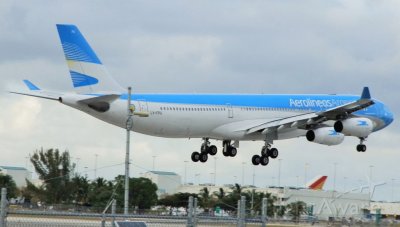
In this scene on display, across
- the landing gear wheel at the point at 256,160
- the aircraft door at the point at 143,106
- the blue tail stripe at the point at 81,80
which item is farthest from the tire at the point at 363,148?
the blue tail stripe at the point at 81,80

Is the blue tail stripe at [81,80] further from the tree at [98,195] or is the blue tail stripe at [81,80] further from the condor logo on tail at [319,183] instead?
the condor logo on tail at [319,183]

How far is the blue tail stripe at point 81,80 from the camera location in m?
63.1

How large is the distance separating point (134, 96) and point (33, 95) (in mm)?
7397

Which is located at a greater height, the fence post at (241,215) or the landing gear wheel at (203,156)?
the landing gear wheel at (203,156)

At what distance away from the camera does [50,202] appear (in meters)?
96.3

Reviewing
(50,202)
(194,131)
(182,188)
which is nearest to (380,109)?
(194,131)

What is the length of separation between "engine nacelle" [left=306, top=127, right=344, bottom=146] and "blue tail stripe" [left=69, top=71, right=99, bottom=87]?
17.4m

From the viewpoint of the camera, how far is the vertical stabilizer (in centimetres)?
6309

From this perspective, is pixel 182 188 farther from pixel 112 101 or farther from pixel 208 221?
pixel 208 221

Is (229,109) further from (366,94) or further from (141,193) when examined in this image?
(141,193)

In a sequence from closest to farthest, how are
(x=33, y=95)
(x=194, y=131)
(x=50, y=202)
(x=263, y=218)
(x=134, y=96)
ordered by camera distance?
(x=263, y=218) → (x=33, y=95) → (x=134, y=96) → (x=194, y=131) → (x=50, y=202)

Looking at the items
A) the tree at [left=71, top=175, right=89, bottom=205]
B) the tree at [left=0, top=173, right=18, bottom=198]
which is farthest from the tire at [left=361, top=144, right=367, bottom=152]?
the tree at [left=0, top=173, right=18, bottom=198]

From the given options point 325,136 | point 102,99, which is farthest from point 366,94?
point 102,99

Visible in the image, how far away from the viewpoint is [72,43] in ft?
208
